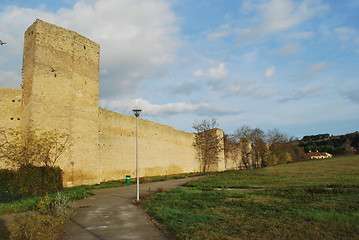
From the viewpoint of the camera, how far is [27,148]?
47.4ft

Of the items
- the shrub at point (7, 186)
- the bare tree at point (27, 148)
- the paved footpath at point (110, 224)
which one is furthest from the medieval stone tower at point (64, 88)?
the paved footpath at point (110, 224)

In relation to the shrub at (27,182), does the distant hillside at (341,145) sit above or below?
above

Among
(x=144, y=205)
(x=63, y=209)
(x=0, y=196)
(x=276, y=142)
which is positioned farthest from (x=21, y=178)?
(x=276, y=142)

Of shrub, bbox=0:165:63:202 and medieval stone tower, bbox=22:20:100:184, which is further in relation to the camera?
medieval stone tower, bbox=22:20:100:184

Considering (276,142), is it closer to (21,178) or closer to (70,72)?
(70,72)

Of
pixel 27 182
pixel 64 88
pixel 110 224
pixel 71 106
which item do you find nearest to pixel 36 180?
pixel 27 182

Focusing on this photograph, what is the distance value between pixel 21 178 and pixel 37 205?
10.3 feet

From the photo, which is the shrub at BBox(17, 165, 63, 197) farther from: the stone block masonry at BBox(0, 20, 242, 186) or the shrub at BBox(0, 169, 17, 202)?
the stone block masonry at BBox(0, 20, 242, 186)

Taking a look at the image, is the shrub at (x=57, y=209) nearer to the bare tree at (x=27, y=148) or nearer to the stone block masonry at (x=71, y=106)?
the bare tree at (x=27, y=148)

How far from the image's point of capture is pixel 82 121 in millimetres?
18172

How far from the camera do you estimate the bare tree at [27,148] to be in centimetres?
1423

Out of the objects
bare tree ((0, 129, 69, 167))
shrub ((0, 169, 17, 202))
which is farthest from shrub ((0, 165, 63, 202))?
bare tree ((0, 129, 69, 167))

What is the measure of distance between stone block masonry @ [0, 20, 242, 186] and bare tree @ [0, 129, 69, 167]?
23.2 inches

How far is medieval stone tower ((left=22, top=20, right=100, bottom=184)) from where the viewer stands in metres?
16.0
